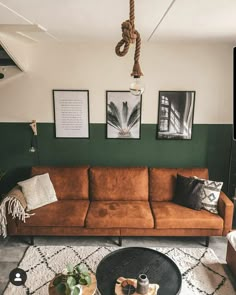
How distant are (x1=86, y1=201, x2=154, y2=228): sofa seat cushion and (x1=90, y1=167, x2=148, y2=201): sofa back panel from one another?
253 millimetres

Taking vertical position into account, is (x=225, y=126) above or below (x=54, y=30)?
below

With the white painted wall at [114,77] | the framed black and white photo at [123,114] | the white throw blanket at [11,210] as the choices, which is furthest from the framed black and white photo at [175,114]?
the white throw blanket at [11,210]

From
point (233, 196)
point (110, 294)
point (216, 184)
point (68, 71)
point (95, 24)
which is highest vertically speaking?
point (95, 24)

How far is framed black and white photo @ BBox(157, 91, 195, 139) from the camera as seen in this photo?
12.0 feet

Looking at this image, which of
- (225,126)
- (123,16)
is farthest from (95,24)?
(225,126)

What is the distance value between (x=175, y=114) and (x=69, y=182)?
1.82 m

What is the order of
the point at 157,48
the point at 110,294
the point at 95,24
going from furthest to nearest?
the point at 157,48, the point at 95,24, the point at 110,294

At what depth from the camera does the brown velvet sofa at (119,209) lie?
3.05 m

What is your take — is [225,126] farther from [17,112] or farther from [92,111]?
[17,112]

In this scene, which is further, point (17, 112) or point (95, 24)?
point (17, 112)

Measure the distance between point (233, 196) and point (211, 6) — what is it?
277cm

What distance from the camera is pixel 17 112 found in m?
3.72

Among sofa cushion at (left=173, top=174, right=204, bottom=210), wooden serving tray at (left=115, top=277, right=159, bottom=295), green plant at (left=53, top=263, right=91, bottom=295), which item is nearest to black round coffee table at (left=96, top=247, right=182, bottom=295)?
wooden serving tray at (left=115, top=277, right=159, bottom=295)

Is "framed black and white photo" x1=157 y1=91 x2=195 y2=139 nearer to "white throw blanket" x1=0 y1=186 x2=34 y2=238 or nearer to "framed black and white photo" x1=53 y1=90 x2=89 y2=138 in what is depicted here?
"framed black and white photo" x1=53 y1=90 x2=89 y2=138
